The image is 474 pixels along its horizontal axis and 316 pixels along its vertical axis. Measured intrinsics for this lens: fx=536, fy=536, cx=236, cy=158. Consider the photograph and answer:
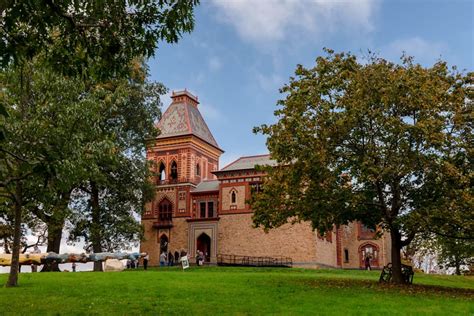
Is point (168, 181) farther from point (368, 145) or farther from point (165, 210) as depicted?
point (368, 145)

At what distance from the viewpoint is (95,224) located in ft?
112

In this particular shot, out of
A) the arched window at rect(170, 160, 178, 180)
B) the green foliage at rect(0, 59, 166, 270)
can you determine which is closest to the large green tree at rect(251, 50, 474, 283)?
the green foliage at rect(0, 59, 166, 270)

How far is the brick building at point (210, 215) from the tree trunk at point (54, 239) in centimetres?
1286

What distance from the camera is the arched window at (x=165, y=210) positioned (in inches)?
2079

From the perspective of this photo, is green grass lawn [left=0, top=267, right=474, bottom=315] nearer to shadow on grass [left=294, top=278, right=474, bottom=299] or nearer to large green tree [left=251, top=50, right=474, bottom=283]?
shadow on grass [left=294, top=278, right=474, bottom=299]

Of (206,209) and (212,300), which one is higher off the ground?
(206,209)

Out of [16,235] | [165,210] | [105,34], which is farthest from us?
[165,210]

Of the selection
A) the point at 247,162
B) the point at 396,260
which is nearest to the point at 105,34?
the point at 396,260

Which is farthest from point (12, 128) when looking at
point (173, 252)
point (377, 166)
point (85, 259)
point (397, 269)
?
point (173, 252)

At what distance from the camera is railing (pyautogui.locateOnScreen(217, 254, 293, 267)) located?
45309mm

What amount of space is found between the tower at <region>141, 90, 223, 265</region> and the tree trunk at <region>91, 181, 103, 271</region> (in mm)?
13917

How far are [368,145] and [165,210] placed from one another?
118 ft

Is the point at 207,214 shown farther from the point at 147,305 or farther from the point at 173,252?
the point at 147,305

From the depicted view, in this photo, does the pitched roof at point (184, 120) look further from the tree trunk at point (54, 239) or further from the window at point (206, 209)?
the tree trunk at point (54, 239)
